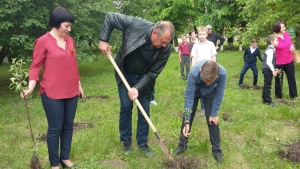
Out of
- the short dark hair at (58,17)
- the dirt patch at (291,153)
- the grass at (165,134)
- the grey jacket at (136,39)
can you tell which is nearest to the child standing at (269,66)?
the grass at (165,134)

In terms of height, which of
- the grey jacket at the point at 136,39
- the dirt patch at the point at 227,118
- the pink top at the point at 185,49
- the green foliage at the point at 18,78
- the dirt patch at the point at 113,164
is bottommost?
the dirt patch at the point at 113,164

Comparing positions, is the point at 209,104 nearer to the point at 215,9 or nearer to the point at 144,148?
the point at 144,148

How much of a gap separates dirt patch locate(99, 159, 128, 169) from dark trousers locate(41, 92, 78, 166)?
625mm

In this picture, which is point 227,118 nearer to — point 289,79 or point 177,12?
point 289,79

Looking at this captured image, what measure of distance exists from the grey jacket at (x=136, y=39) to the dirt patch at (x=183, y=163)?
1.01 metres

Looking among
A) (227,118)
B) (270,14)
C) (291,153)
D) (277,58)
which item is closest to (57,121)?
(291,153)

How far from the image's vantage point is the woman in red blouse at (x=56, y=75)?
3326mm

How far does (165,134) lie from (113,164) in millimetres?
1384

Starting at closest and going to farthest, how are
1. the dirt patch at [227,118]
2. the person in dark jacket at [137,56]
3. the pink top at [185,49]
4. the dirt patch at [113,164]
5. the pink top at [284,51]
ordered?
the person in dark jacket at [137,56] → the dirt patch at [113,164] → the dirt patch at [227,118] → the pink top at [284,51] → the pink top at [185,49]

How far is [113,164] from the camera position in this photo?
4266 millimetres

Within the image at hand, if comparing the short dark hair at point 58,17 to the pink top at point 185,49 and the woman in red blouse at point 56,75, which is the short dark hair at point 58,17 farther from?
the pink top at point 185,49

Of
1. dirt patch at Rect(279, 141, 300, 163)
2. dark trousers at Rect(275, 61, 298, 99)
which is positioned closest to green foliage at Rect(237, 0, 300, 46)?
dark trousers at Rect(275, 61, 298, 99)

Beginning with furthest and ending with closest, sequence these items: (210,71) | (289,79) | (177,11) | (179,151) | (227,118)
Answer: (177,11)
(289,79)
(227,118)
(179,151)
(210,71)

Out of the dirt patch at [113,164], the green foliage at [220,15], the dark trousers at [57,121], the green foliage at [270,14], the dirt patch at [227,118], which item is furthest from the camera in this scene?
the green foliage at [220,15]
